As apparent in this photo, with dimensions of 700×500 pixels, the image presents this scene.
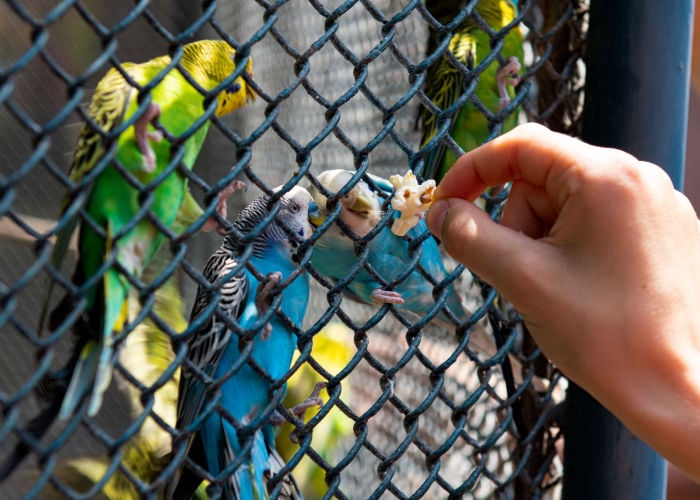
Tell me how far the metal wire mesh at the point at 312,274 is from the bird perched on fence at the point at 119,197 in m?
0.05

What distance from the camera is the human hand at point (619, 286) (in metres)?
0.96

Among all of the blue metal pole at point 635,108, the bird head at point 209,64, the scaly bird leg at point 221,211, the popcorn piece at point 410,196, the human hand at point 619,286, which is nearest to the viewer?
the human hand at point 619,286

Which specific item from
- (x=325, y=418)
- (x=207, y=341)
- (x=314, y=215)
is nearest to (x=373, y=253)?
(x=314, y=215)

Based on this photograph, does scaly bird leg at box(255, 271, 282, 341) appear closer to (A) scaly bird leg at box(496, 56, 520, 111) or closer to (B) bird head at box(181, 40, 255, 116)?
(B) bird head at box(181, 40, 255, 116)

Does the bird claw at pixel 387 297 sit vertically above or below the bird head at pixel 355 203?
below

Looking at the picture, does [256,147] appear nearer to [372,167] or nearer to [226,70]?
[372,167]

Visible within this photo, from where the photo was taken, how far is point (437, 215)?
3.75ft

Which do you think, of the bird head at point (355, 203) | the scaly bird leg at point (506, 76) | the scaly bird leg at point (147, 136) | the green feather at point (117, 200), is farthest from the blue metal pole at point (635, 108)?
the scaly bird leg at point (147, 136)

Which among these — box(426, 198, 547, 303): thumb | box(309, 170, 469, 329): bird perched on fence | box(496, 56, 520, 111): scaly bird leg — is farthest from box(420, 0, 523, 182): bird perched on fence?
box(426, 198, 547, 303): thumb

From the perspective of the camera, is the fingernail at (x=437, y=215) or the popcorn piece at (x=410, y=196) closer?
the fingernail at (x=437, y=215)

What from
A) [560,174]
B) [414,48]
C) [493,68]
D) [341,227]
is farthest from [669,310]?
[414,48]

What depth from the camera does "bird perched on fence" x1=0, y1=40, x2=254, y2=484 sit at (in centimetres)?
107

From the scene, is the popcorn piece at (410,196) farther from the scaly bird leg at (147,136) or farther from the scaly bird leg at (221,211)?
the scaly bird leg at (147,136)

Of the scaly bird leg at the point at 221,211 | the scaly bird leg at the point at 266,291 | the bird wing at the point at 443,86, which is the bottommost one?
the scaly bird leg at the point at 266,291
